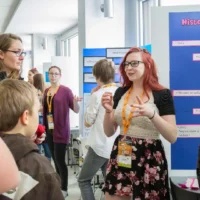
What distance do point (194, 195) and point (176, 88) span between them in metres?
0.75

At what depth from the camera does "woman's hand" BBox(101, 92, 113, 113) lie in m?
2.18

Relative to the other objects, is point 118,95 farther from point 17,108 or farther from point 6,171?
point 6,171

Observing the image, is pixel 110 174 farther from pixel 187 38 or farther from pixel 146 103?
pixel 187 38

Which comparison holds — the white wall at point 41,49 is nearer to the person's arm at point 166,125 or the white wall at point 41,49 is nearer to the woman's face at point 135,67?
the woman's face at point 135,67

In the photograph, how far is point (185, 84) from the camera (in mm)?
2381

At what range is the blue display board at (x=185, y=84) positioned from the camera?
7.77 feet

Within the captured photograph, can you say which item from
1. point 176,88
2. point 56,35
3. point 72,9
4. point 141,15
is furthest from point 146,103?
point 56,35

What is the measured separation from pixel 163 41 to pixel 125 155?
2.81ft

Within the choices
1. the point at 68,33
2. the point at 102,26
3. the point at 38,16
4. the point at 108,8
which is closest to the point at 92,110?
the point at 108,8

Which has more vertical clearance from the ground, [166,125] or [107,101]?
[107,101]

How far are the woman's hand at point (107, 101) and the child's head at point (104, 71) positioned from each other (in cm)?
66

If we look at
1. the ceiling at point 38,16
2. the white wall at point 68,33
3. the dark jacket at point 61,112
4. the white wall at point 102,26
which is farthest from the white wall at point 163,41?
the white wall at point 68,33

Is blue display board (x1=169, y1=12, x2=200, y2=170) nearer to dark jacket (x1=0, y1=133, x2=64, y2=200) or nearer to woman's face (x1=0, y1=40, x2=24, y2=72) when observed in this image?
woman's face (x1=0, y1=40, x2=24, y2=72)

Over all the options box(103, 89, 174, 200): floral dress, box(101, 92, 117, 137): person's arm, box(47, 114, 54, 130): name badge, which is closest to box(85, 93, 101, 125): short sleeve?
box(101, 92, 117, 137): person's arm
